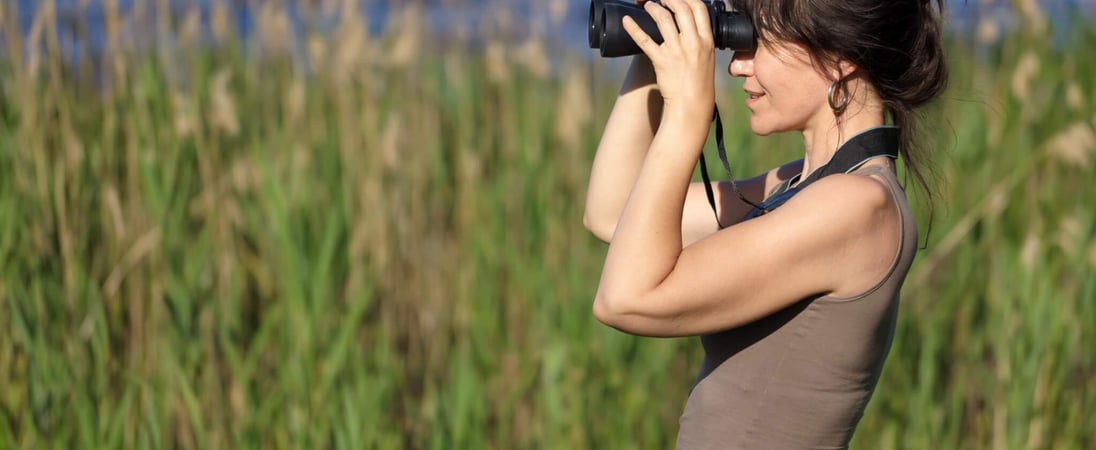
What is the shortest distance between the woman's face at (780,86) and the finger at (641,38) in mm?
111

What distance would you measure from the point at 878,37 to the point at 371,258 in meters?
1.65

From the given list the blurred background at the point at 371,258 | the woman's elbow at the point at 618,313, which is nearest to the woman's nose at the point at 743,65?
the woman's elbow at the point at 618,313

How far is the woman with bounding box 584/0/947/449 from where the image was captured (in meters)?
1.05

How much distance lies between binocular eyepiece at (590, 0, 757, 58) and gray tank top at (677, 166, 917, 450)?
0.60ft

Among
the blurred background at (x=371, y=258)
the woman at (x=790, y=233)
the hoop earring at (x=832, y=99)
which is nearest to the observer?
the woman at (x=790, y=233)

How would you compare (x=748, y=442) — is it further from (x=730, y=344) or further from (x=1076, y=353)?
(x=1076, y=353)

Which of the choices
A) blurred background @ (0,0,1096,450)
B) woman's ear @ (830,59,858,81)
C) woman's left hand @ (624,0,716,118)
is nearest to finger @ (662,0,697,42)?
woman's left hand @ (624,0,716,118)

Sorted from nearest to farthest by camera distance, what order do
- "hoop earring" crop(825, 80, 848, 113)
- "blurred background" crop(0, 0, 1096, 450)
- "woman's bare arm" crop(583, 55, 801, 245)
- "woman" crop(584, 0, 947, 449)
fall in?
"woman" crop(584, 0, 947, 449), "hoop earring" crop(825, 80, 848, 113), "woman's bare arm" crop(583, 55, 801, 245), "blurred background" crop(0, 0, 1096, 450)

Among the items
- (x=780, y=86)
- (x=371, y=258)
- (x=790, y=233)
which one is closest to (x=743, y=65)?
(x=780, y=86)

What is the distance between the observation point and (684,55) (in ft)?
3.54

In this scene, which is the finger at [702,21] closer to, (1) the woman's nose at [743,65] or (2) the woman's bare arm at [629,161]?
(1) the woman's nose at [743,65]

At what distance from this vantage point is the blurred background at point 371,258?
211 cm

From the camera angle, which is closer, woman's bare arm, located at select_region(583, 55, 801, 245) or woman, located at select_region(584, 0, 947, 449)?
woman, located at select_region(584, 0, 947, 449)

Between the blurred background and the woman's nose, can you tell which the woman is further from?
the blurred background
